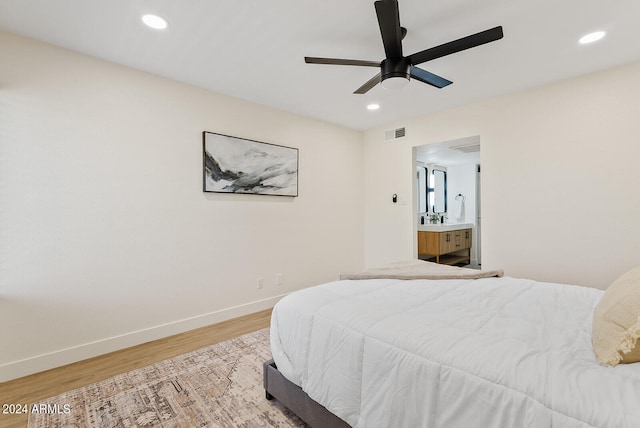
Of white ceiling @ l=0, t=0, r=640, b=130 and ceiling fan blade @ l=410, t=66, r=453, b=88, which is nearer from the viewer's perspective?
white ceiling @ l=0, t=0, r=640, b=130

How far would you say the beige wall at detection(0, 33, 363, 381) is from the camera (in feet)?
7.14

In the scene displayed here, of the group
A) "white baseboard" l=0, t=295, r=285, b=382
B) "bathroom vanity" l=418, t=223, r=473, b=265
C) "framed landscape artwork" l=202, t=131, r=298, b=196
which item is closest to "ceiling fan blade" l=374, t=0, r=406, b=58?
"framed landscape artwork" l=202, t=131, r=298, b=196

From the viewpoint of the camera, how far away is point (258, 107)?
355cm

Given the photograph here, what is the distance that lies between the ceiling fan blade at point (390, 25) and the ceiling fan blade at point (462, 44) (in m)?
0.15

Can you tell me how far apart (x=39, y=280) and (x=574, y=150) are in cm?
477

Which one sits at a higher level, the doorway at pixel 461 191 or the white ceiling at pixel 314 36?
the white ceiling at pixel 314 36

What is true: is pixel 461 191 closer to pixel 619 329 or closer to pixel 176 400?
pixel 619 329

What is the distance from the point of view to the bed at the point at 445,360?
35.4 inches

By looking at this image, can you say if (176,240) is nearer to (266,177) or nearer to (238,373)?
(266,177)

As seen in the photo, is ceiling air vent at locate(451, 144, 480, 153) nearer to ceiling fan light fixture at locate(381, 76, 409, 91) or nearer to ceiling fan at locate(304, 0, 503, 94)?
ceiling fan at locate(304, 0, 503, 94)

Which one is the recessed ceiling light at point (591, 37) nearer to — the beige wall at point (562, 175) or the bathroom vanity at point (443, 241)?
the beige wall at point (562, 175)

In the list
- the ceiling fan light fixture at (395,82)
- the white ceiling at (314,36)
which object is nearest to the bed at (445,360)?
the ceiling fan light fixture at (395,82)

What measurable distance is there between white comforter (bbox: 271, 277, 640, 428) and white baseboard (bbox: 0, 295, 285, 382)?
1.63 m

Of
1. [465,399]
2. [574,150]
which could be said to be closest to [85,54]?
[465,399]
